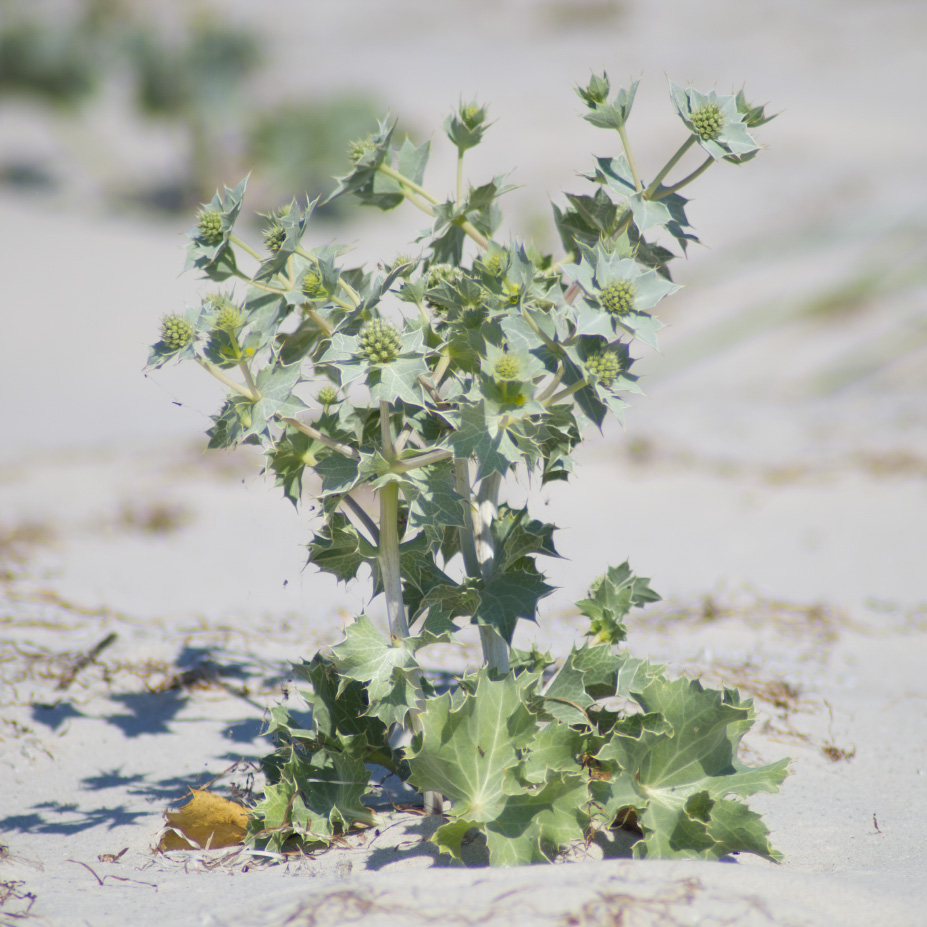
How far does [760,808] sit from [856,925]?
72 cm

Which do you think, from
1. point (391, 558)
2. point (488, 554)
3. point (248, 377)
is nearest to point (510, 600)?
point (488, 554)

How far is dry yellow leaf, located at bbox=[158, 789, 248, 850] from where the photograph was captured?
6.59 ft

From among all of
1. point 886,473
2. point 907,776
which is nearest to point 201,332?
point 907,776

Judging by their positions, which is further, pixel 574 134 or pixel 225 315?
pixel 574 134

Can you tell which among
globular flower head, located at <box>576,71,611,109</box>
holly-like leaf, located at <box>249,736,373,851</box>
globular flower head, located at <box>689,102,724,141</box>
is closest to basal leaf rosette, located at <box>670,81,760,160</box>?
globular flower head, located at <box>689,102,724,141</box>

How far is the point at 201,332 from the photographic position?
5.79 ft

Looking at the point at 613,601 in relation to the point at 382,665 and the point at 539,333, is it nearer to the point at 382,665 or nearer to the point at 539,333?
the point at 382,665

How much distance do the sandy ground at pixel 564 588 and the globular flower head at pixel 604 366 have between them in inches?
24.5

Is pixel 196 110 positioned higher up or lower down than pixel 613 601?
higher up

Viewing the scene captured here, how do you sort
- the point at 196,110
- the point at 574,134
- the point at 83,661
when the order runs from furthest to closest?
the point at 574,134 < the point at 196,110 < the point at 83,661

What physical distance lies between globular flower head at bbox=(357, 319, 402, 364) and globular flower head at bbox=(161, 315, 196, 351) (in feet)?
1.08

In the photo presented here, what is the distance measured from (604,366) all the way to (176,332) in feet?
2.54

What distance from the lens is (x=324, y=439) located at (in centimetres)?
181

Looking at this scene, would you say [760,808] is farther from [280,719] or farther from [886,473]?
[886,473]
